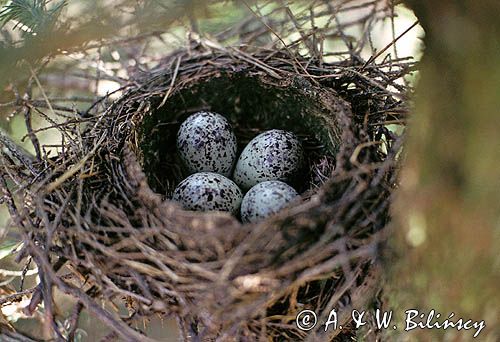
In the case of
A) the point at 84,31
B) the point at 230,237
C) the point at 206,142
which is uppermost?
the point at 84,31

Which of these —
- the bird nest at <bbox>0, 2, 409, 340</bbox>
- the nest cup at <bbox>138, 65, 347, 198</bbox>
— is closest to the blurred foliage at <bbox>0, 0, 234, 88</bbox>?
the bird nest at <bbox>0, 2, 409, 340</bbox>

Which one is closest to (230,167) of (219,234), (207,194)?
(207,194)

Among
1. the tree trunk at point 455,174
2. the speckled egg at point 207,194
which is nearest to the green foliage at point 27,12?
the speckled egg at point 207,194

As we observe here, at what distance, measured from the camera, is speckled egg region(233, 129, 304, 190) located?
4.73 feet

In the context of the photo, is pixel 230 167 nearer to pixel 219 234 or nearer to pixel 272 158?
pixel 272 158

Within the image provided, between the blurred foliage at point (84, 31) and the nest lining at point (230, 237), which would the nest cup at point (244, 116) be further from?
the blurred foliage at point (84, 31)

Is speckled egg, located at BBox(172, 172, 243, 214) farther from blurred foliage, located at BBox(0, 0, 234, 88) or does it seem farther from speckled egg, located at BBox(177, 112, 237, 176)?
blurred foliage, located at BBox(0, 0, 234, 88)

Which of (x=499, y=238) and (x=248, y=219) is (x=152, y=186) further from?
(x=499, y=238)

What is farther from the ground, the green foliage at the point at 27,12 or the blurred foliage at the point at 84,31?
the green foliage at the point at 27,12

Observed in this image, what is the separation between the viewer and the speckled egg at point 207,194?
1.33 meters

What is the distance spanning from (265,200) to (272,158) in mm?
188

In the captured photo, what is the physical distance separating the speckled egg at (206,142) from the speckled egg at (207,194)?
12cm

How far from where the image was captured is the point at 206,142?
58.3 inches

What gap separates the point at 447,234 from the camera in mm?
693
